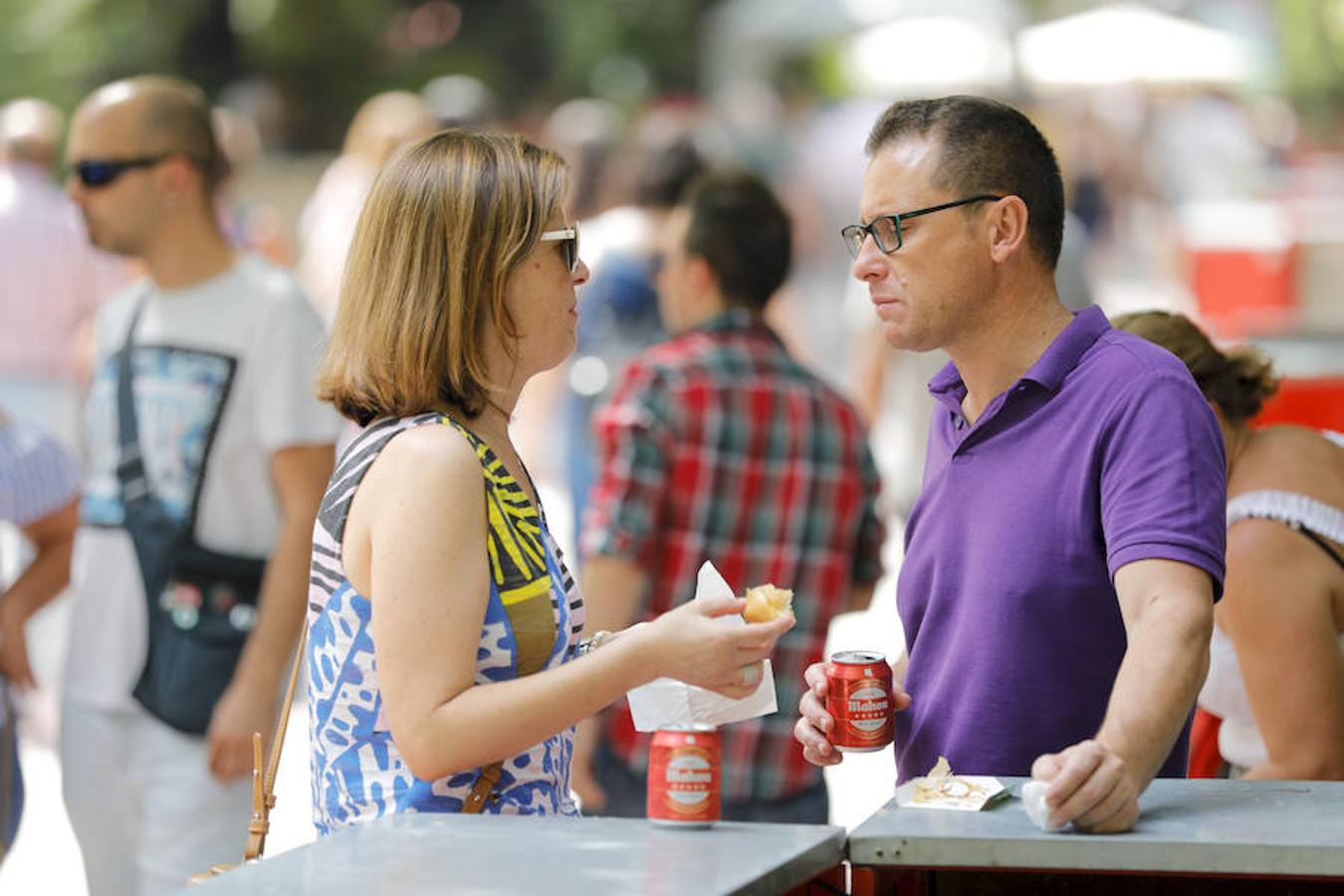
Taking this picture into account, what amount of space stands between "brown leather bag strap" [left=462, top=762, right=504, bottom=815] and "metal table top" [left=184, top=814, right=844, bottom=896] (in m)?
0.09

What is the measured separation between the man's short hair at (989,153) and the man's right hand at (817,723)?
0.83m

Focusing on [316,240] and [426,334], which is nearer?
[426,334]

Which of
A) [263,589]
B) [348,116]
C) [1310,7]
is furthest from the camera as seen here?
[1310,7]

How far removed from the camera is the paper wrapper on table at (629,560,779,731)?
11.5ft

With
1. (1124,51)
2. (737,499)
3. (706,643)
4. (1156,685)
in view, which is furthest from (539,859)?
(1124,51)

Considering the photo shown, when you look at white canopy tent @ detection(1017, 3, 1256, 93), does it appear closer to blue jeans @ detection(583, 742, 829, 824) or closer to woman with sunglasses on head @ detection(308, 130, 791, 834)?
blue jeans @ detection(583, 742, 829, 824)

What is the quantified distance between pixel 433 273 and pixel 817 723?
39.7 inches

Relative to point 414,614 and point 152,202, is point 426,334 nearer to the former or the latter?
point 414,614

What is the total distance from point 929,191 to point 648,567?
7.30 feet

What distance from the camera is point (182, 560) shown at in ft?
17.9

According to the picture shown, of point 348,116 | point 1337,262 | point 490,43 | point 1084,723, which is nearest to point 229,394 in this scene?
point 1084,723

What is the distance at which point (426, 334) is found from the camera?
11.3 feet

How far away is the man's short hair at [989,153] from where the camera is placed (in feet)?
12.2

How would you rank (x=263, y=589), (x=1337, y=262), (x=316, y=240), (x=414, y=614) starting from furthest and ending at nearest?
1. (x=1337, y=262)
2. (x=316, y=240)
3. (x=263, y=589)
4. (x=414, y=614)
